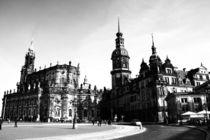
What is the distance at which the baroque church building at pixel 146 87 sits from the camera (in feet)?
202

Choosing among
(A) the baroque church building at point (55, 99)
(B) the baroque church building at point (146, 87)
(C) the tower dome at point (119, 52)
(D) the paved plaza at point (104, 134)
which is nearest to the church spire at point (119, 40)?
(C) the tower dome at point (119, 52)

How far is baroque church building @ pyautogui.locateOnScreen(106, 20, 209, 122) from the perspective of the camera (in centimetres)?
6162

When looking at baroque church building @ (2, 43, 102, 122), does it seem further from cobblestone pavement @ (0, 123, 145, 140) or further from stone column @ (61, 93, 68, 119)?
cobblestone pavement @ (0, 123, 145, 140)

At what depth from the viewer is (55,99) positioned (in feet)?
298

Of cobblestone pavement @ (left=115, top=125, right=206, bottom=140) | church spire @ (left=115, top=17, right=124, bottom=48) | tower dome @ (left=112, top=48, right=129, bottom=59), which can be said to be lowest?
cobblestone pavement @ (left=115, top=125, right=206, bottom=140)

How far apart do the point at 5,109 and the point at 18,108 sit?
1635cm

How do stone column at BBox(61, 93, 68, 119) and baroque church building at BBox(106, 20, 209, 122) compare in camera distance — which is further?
stone column at BBox(61, 93, 68, 119)

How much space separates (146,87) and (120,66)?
2613 cm

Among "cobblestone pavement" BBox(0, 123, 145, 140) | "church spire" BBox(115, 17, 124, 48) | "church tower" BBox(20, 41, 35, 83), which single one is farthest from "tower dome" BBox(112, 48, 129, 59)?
"cobblestone pavement" BBox(0, 123, 145, 140)

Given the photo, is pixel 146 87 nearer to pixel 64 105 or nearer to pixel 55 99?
pixel 64 105

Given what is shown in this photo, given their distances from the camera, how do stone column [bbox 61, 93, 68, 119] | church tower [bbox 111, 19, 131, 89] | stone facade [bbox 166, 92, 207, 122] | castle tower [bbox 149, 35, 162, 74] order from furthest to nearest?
1. church tower [bbox 111, 19, 131, 89]
2. stone column [bbox 61, 93, 68, 119]
3. castle tower [bbox 149, 35, 162, 74]
4. stone facade [bbox 166, 92, 207, 122]

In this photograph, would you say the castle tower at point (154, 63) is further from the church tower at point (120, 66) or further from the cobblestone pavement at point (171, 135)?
the cobblestone pavement at point (171, 135)

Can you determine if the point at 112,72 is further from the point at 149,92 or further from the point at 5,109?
the point at 5,109

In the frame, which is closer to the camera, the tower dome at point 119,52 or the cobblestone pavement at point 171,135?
the cobblestone pavement at point 171,135
